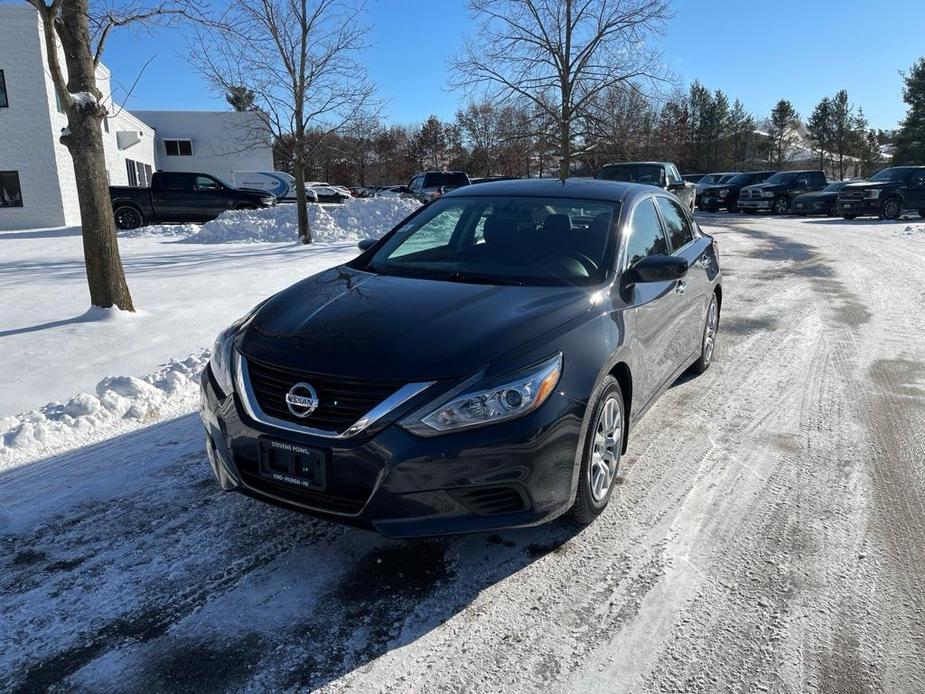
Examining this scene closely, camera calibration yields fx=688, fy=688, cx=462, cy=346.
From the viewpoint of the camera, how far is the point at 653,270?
3678 mm

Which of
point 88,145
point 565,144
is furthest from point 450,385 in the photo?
point 565,144

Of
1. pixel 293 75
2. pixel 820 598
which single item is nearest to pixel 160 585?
pixel 820 598

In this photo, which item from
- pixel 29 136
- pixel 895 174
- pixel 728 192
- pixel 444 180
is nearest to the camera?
pixel 29 136

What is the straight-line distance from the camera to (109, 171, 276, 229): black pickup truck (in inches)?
803

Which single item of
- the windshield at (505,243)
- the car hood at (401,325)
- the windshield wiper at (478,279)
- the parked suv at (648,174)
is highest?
the parked suv at (648,174)

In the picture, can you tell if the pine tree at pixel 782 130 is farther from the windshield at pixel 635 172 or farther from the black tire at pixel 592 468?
the black tire at pixel 592 468

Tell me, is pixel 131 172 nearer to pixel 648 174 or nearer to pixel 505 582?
pixel 648 174

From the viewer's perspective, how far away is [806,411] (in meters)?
4.87

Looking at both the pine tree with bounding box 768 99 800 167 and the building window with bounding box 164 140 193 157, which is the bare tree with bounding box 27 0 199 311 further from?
the pine tree with bounding box 768 99 800 167

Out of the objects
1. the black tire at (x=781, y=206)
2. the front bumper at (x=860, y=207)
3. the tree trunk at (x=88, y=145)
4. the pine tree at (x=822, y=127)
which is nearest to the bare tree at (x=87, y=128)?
the tree trunk at (x=88, y=145)

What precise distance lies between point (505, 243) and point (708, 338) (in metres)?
2.56

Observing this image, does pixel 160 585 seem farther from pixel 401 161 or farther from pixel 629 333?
pixel 401 161

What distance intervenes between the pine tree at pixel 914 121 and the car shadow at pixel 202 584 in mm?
51764

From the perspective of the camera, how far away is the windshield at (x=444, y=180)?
24188 mm
